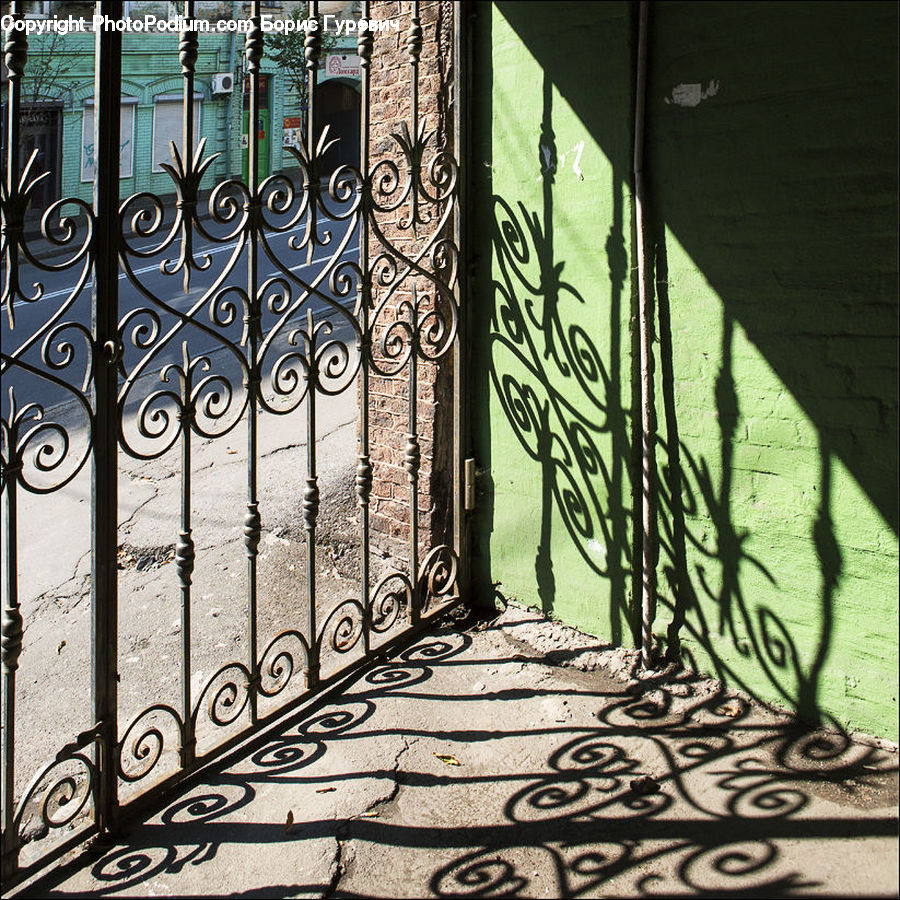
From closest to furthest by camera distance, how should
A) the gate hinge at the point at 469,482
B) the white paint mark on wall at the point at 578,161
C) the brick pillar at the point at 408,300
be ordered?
the white paint mark on wall at the point at 578,161 → the brick pillar at the point at 408,300 → the gate hinge at the point at 469,482

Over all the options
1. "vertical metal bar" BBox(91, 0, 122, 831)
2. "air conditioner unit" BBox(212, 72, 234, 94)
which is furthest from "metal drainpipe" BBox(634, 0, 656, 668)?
"air conditioner unit" BBox(212, 72, 234, 94)

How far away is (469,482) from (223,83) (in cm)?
1831

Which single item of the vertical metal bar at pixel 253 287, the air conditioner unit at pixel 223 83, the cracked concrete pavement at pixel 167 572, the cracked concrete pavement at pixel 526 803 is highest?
the air conditioner unit at pixel 223 83

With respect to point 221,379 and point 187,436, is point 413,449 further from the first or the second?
point 187,436

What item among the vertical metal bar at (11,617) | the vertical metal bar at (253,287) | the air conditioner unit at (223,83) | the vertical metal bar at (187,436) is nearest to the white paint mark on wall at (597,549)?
the vertical metal bar at (253,287)

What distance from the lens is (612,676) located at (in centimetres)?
356

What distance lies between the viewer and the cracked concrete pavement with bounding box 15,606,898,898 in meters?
2.51

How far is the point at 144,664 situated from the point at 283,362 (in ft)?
5.15

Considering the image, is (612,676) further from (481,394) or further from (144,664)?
(144,664)

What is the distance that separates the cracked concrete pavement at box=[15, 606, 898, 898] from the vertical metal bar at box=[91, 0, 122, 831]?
336 mm

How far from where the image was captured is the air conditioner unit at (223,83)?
1958 centimetres

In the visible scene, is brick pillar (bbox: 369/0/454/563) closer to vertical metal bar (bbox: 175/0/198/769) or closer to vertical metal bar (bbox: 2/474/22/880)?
vertical metal bar (bbox: 175/0/198/769)

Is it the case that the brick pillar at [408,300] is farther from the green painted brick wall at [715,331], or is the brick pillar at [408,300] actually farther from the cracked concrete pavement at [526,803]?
the cracked concrete pavement at [526,803]

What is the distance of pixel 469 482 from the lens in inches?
159
